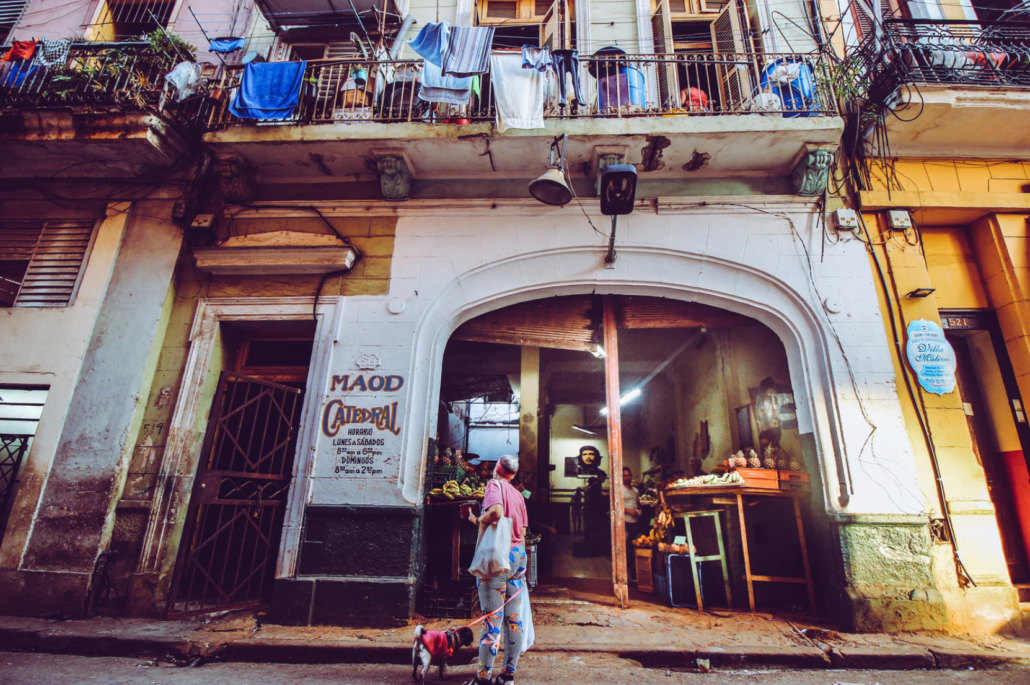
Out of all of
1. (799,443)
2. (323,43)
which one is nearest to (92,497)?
(323,43)

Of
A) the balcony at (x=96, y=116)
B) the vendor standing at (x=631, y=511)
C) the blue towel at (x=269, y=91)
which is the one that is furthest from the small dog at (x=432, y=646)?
the balcony at (x=96, y=116)

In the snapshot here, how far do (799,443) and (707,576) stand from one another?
1.99 meters

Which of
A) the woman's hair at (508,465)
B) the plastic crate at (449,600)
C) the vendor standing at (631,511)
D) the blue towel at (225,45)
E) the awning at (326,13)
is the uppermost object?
the awning at (326,13)

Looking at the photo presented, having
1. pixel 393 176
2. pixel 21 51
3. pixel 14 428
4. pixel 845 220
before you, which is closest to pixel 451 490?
pixel 393 176

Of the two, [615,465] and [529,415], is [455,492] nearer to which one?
[615,465]

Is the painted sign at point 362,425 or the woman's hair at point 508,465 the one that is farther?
the painted sign at point 362,425

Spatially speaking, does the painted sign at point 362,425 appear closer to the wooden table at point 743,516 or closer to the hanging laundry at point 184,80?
the wooden table at point 743,516

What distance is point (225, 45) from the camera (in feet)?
22.8

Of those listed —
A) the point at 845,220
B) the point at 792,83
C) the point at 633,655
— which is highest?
the point at 792,83

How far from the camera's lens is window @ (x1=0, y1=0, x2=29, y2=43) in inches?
307

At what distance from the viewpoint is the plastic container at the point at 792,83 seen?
19.1ft

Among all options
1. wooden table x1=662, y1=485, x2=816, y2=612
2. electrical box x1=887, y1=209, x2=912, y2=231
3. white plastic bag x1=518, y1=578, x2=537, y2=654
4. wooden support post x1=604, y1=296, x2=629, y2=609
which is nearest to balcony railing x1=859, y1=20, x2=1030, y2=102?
electrical box x1=887, y1=209, x2=912, y2=231

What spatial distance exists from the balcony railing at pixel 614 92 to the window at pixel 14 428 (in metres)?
4.01

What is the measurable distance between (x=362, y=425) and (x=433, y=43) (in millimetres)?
4862
